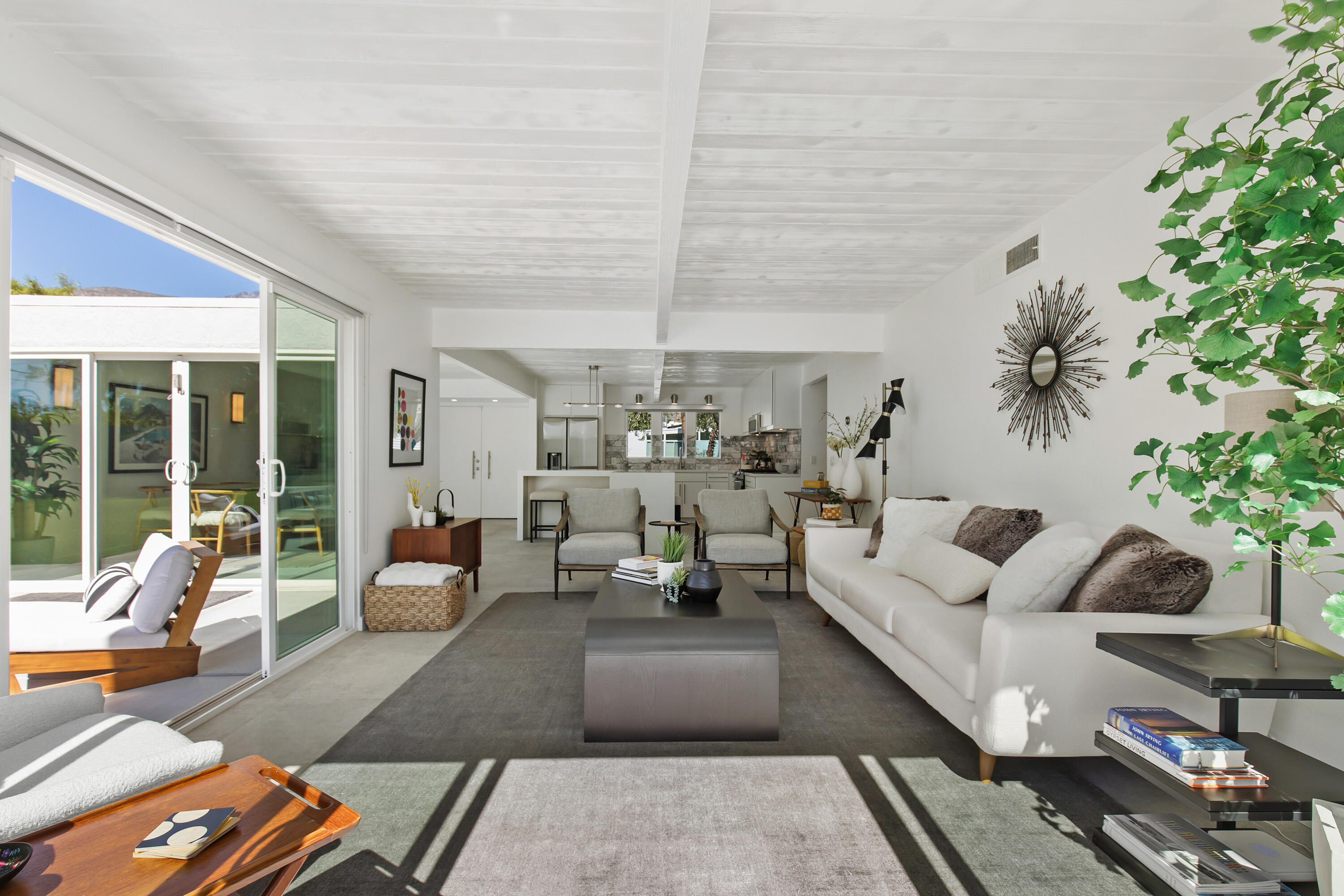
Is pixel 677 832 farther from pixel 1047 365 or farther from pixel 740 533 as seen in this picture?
pixel 740 533

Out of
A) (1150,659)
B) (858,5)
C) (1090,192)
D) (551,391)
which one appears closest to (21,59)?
(858,5)

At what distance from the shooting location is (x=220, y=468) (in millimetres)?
5238

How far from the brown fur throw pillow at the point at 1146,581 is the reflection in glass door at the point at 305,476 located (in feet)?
A: 12.7

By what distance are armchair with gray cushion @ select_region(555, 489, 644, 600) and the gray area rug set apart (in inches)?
73.6

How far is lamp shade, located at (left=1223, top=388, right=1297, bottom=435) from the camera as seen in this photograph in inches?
67.1

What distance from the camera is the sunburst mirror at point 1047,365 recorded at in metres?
3.21

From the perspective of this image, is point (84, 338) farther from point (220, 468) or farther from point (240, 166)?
point (240, 166)

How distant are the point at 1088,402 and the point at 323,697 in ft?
13.1

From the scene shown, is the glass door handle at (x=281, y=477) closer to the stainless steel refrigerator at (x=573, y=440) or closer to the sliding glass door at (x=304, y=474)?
the sliding glass door at (x=304, y=474)

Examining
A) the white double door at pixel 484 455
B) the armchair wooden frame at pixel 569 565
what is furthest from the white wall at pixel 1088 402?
the white double door at pixel 484 455


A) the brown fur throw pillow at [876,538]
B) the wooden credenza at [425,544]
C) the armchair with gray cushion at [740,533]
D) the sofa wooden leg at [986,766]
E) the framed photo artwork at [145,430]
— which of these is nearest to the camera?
the sofa wooden leg at [986,766]

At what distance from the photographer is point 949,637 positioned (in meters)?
2.60

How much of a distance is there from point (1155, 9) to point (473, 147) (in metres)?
2.41

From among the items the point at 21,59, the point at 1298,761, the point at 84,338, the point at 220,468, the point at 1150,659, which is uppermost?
the point at 21,59
